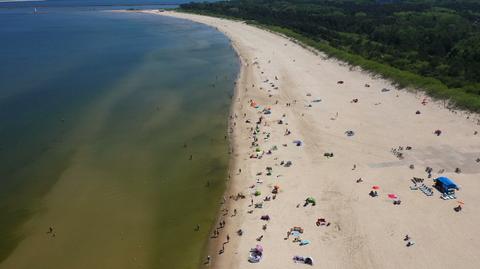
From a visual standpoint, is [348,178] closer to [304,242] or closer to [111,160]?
[304,242]

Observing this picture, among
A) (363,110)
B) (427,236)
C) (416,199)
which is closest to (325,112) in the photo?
(363,110)

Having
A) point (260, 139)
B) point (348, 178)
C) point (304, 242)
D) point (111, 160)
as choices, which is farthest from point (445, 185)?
point (111, 160)

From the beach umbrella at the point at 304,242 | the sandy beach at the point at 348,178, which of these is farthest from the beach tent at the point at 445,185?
the beach umbrella at the point at 304,242

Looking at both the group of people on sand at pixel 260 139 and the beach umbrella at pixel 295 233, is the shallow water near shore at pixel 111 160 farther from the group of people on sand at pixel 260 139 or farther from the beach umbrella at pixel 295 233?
the beach umbrella at pixel 295 233

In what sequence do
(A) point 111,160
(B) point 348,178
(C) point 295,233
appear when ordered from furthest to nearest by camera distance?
(A) point 111,160 → (B) point 348,178 → (C) point 295,233

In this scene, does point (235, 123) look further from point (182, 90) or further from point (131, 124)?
point (182, 90)

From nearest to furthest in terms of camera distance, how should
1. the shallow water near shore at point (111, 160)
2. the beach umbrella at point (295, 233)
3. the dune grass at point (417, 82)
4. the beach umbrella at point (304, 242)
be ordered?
the beach umbrella at point (304, 242) → the beach umbrella at point (295, 233) → the shallow water near shore at point (111, 160) → the dune grass at point (417, 82)

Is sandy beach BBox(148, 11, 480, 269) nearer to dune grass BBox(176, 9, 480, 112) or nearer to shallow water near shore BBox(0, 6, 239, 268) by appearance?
dune grass BBox(176, 9, 480, 112)
